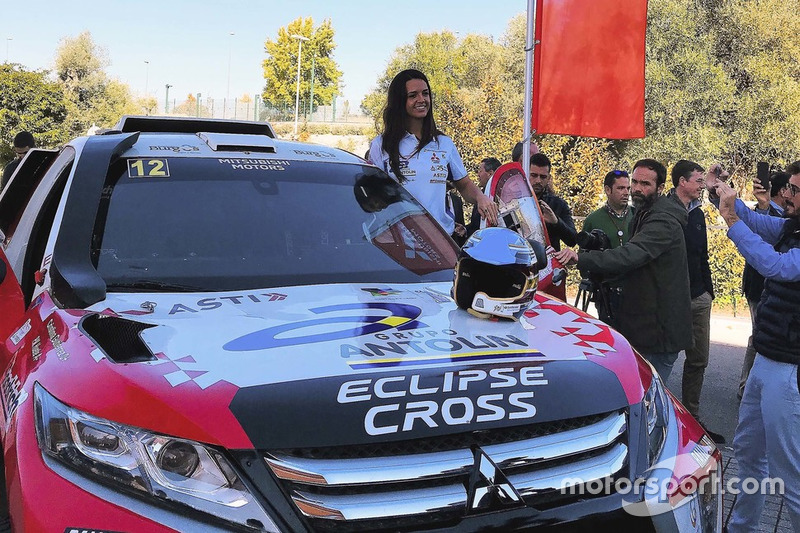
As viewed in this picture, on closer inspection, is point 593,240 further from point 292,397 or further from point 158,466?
point 158,466

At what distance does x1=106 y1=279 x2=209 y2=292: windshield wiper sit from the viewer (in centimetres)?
288

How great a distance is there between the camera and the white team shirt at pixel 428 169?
5.09m

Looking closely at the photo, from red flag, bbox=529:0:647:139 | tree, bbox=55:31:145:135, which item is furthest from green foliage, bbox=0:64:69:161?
red flag, bbox=529:0:647:139

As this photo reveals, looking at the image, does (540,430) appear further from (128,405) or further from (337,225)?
(337,225)

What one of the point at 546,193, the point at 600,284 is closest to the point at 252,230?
the point at 600,284

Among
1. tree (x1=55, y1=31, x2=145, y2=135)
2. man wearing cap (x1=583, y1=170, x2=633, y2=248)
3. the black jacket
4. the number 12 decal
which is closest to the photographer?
the number 12 decal

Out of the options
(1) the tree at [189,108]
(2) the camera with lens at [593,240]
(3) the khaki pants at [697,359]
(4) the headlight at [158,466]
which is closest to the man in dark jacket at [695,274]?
(3) the khaki pants at [697,359]

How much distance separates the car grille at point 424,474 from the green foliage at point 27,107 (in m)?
39.8

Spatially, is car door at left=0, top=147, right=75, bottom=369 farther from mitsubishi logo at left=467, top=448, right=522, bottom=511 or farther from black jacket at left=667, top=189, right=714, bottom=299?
black jacket at left=667, top=189, right=714, bottom=299

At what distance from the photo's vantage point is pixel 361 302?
9.21 ft

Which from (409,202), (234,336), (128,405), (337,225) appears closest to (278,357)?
(234,336)

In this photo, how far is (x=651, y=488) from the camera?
2.28m

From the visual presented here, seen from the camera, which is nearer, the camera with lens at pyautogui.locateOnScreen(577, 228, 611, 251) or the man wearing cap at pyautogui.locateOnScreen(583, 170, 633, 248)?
the camera with lens at pyautogui.locateOnScreen(577, 228, 611, 251)

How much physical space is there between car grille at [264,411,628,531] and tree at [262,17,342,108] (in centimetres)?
6215
